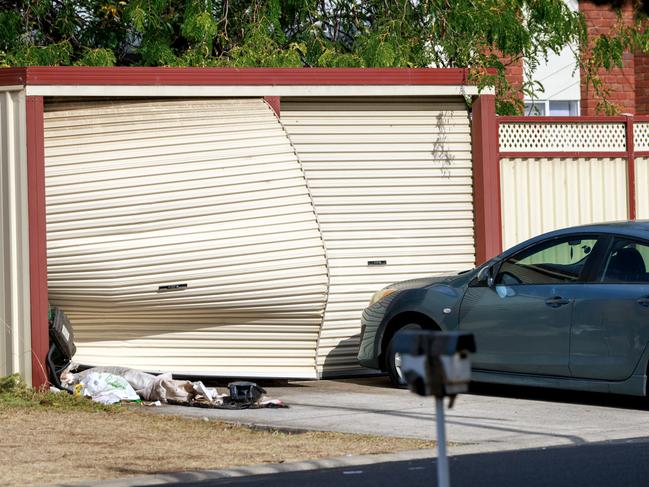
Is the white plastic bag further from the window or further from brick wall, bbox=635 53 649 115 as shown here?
brick wall, bbox=635 53 649 115

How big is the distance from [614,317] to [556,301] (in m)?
0.59

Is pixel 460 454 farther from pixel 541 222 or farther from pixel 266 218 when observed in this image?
pixel 541 222

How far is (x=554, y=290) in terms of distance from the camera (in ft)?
38.2

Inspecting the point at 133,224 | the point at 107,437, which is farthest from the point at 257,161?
the point at 107,437

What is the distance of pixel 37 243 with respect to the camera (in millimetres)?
12391

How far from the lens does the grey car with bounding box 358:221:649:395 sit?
11117mm

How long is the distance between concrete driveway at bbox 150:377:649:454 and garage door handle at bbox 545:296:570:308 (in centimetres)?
86

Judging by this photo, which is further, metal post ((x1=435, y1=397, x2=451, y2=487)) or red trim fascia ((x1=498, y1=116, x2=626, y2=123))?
red trim fascia ((x1=498, y1=116, x2=626, y2=123))

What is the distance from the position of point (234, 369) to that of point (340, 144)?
2564mm

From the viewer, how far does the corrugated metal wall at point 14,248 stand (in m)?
12.4

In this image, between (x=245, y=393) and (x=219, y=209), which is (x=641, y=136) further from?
(x=245, y=393)

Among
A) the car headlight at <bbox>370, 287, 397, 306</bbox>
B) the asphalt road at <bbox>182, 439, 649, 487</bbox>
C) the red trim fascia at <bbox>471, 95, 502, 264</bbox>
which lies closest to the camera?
the asphalt road at <bbox>182, 439, 649, 487</bbox>

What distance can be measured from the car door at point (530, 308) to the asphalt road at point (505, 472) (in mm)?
2426

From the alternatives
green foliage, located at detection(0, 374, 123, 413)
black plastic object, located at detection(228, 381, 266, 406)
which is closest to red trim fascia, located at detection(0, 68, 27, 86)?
green foliage, located at detection(0, 374, 123, 413)
